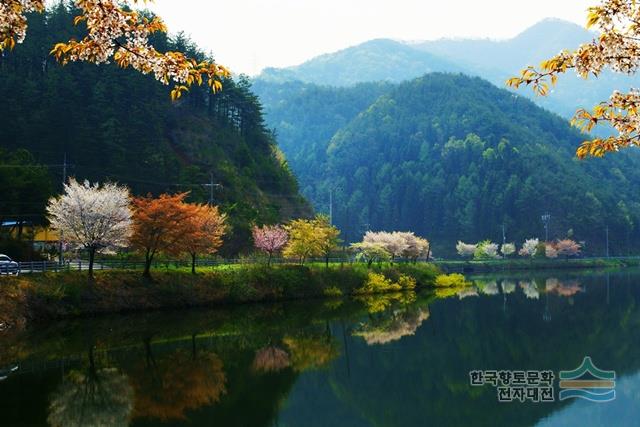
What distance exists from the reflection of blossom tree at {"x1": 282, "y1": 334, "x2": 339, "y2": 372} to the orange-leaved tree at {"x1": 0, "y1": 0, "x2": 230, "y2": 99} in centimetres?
2422

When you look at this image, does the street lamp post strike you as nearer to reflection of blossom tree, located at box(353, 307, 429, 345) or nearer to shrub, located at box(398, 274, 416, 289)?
shrub, located at box(398, 274, 416, 289)

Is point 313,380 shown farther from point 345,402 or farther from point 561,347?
point 561,347

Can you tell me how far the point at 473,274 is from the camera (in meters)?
135

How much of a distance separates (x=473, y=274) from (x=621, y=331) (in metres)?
91.7

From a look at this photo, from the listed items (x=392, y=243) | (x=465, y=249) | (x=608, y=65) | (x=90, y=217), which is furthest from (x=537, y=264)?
(x=608, y=65)

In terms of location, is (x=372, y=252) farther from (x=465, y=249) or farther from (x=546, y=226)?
(x=546, y=226)

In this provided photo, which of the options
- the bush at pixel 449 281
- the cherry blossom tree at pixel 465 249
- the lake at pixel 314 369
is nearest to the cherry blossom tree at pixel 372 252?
the bush at pixel 449 281

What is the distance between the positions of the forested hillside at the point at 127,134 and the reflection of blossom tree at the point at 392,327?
33.9m

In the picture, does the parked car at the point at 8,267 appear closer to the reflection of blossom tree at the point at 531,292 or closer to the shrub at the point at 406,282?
the shrub at the point at 406,282

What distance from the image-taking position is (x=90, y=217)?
158ft

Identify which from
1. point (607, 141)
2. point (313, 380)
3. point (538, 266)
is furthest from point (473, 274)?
→ point (607, 141)

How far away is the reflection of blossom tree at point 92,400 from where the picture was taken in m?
20.3

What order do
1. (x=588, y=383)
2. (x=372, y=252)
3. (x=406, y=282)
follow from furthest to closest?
1. (x=372, y=252)
2. (x=406, y=282)
3. (x=588, y=383)

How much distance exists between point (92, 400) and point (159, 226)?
32112mm
